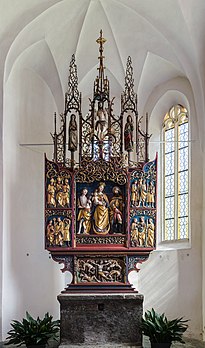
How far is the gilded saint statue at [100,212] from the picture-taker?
12.3m

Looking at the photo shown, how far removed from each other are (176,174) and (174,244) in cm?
160

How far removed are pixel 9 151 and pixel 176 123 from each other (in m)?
3.97

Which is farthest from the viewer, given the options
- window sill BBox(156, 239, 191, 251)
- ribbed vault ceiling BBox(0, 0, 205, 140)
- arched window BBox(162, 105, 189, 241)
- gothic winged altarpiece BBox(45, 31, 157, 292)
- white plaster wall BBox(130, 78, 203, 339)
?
arched window BBox(162, 105, 189, 241)

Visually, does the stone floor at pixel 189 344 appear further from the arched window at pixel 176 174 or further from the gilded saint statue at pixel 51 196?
the gilded saint statue at pixel 51 196

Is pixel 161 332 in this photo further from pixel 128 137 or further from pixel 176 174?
pixel 176 174

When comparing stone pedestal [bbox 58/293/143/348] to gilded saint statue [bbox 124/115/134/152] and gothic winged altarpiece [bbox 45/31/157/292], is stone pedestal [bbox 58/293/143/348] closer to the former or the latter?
gothic winged altarpiece [bbox 45/31/157/292]

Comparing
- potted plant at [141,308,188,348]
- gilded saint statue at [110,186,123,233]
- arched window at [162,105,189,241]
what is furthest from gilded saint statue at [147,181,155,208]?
potted plant at [141,308,188,348]

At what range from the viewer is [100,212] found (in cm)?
1235

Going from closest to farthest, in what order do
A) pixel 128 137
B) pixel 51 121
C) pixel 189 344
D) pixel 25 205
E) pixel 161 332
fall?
1. pixel 161 332
2. pixel 128 137
3. pixel 189 344
4. pixel 25 205
5. pixel 51 121

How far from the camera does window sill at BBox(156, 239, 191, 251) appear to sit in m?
13.9

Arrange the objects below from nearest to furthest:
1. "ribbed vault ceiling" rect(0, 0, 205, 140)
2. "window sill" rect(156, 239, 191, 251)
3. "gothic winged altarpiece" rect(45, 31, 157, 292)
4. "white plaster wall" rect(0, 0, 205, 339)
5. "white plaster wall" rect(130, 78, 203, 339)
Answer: "gothic winged altarpiece" rect(45, 31, 157, 292) < "ribbed vault ceiling" rect(0, 0, 205, 140) < "white plaster wall" rect(0, 0, 205, 339) < "white plaster wall" rect(130, 78, 203, 339) < "window sill" rect(156, 239, 191, 251)

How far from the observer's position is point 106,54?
1476 centimetres

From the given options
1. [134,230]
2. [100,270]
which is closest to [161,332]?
[100,270]

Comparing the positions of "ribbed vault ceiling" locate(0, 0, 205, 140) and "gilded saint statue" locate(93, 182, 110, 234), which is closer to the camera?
"gilded saint statue" locate(93, 182, 110, 234)
